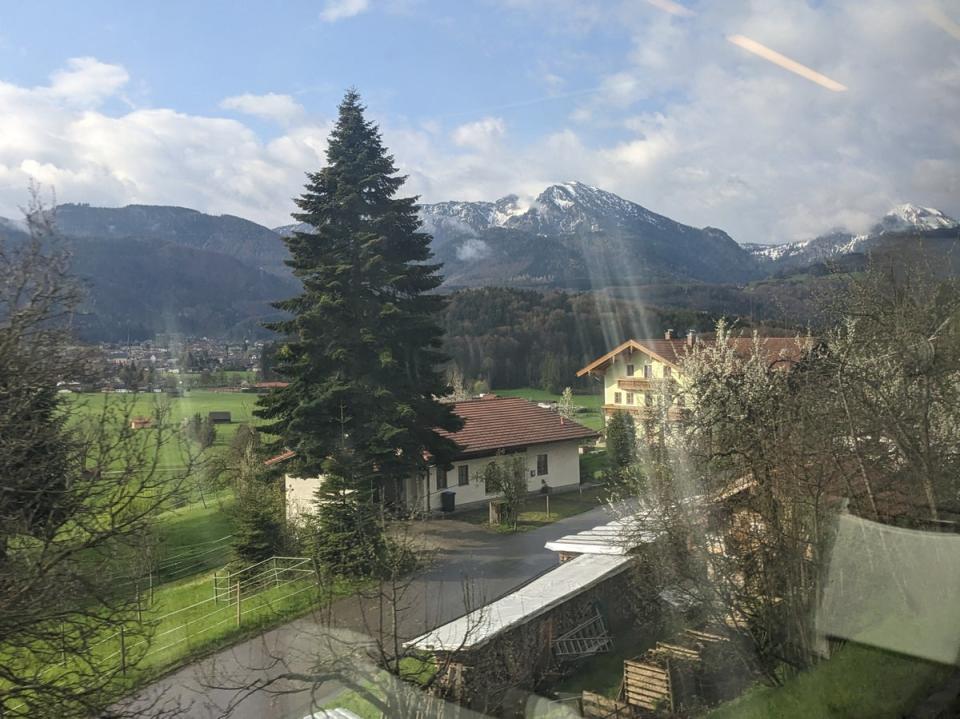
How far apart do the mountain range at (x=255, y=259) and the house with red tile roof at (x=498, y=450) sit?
516 cm

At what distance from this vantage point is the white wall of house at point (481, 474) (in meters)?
18.7

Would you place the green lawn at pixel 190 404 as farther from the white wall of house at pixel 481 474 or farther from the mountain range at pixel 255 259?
the white wall of house at pixel 481 474

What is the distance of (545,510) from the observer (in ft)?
62.9

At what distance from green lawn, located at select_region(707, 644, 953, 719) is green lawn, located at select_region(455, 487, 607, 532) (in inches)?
411

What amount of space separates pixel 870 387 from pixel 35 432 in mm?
7009

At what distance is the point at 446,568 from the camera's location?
13180 mm

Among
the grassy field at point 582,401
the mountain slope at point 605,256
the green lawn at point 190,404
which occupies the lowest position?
the grassy field at point 582,401

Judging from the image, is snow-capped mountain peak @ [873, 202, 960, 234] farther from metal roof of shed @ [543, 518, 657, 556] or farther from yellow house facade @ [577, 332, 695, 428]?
yellow house facade @ [577, 332, 695, 428]

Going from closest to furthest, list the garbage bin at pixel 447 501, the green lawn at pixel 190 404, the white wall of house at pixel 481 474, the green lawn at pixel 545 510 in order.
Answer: the green lawn at pixel 190 404 < the green lawn at pixel 545 510 < the white wall of house at pixel 481 474 < the garbage bin at pixel 447 501

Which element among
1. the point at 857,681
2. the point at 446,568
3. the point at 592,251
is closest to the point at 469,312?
the point at 446,568

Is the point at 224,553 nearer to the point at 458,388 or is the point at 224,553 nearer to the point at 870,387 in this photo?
the point at 870,387

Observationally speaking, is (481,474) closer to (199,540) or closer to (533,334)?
(199,540)

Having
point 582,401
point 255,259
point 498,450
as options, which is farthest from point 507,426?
point 255,259

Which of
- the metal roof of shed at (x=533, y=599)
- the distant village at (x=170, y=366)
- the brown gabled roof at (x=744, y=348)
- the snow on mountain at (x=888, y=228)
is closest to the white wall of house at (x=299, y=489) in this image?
the distant village at (x=170, y=366)
